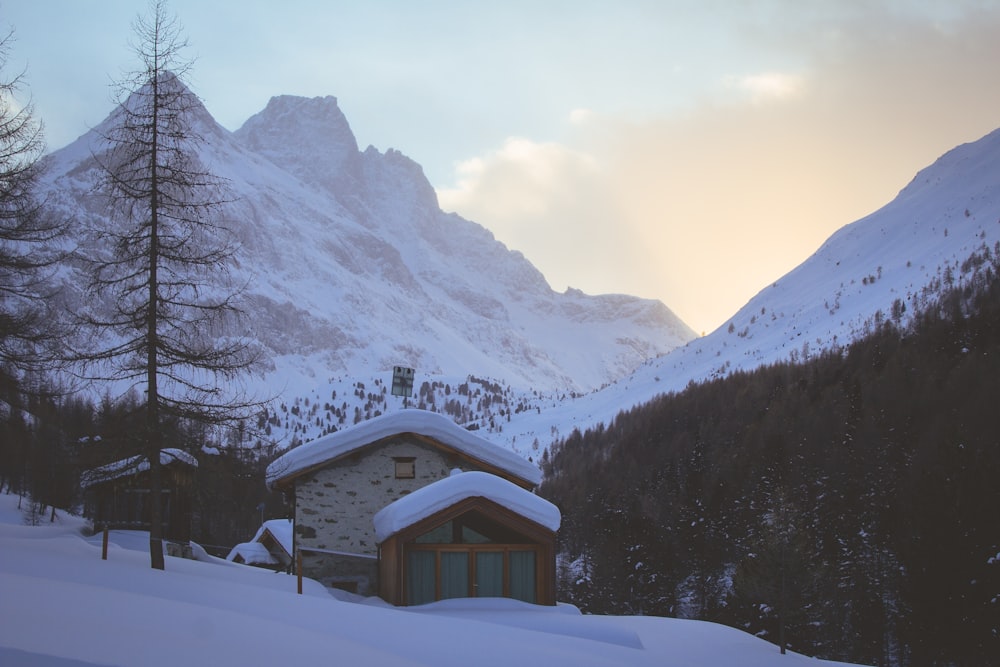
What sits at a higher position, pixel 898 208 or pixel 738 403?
pixel 898 208

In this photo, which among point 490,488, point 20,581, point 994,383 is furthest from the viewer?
point 994,383

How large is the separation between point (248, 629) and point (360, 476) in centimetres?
1268

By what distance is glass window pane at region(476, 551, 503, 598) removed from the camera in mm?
19328

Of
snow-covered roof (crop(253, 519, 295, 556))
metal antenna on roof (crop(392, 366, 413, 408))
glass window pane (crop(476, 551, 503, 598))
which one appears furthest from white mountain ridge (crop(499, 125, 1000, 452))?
glass window pane (crop(476, 551, 503, 598))

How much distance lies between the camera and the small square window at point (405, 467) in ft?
76.0

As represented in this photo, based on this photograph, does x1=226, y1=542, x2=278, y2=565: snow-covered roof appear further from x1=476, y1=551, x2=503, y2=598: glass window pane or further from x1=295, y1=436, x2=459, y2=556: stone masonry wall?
x1=476, y1=551, x2=503, y2=598: glass window pane

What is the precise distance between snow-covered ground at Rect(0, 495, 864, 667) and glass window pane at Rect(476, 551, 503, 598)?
0.56 m

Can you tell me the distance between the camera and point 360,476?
75.2 ft

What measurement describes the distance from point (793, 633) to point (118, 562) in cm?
3608

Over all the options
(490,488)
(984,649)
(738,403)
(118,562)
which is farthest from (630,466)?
(118,562)

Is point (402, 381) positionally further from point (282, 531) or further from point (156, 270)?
point (156, 270)

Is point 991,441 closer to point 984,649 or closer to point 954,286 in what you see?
point 984,649

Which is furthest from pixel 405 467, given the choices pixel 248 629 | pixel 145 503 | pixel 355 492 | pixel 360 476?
pixel 145 503

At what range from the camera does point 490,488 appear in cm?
1923
